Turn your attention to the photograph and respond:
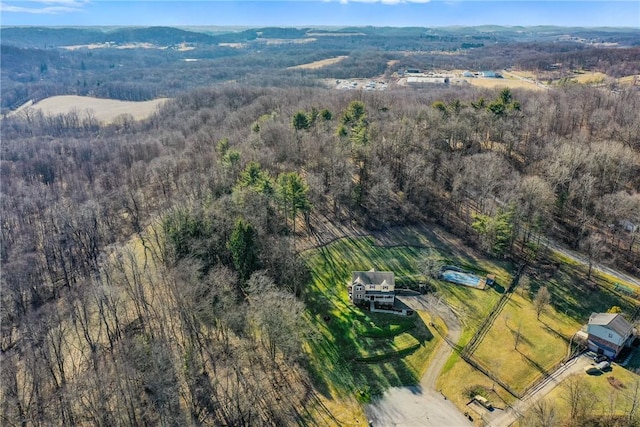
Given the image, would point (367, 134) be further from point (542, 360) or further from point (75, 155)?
point (75, 155)

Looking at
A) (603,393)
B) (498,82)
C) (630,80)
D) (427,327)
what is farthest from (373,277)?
(630,80)

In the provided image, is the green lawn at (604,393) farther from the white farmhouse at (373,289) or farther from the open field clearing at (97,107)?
the open field clearing at (97,107)

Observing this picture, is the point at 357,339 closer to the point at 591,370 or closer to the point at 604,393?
the point at 591,370

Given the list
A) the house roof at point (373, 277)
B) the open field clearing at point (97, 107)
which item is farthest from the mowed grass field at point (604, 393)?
the open field clearing at point (97, 107)

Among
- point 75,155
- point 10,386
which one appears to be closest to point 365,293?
point 10,386

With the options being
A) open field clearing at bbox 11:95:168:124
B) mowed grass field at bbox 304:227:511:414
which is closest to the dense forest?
mowed grass field at bbox 304:227:511:414

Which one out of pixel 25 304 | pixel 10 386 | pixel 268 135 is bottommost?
pixel 25 304
